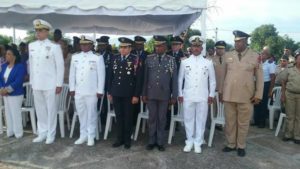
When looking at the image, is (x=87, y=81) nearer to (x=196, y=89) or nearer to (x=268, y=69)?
(x=196, y=89)

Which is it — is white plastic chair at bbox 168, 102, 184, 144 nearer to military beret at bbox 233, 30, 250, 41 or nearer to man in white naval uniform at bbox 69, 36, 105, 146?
man in white naval uniform at bbox 69, 36, 105, 146

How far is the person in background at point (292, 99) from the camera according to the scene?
264 inches

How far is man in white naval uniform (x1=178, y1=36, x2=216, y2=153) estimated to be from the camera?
5.70 meters

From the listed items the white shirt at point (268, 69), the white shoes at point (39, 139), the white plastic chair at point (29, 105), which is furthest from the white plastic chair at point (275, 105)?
the white plastic chair at point (29, 105)

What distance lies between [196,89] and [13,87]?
3105 millimetres

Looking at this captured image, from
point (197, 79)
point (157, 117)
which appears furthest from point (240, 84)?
point (157, 117)

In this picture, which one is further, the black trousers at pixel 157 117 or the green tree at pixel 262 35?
the green tree at pixel 262 35

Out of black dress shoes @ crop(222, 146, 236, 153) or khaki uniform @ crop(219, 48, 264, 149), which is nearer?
khaki uniform @ crop(219, 48, 264, 149)

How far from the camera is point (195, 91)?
18.7 ft

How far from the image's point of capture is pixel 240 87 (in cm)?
555

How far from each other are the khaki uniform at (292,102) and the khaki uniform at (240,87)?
146 cm

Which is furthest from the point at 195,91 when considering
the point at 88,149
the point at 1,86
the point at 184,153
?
the point at 1,86

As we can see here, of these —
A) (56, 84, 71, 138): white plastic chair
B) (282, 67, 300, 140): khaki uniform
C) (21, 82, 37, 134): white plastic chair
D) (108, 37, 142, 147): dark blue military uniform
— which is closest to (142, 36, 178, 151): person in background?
(108, 37, 142, 147): dark blue military uniform

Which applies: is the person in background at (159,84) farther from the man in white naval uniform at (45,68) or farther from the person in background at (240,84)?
the man in white naval uniform at (45,68)
